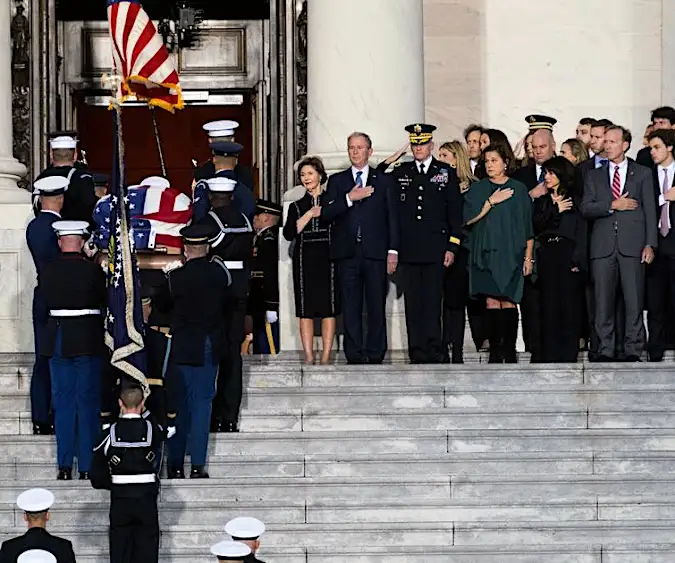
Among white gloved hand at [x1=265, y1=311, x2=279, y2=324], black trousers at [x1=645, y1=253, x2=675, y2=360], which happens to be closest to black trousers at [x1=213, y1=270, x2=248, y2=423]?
white gloved hand at [x1=265, y1=311, x2=279, y2=324]

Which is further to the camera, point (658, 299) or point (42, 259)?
point (658, 299)

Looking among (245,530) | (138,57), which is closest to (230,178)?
(138,57)

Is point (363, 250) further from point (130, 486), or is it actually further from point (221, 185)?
point (130, 486)

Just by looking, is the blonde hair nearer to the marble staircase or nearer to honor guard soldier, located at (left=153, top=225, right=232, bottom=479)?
the marble staircase

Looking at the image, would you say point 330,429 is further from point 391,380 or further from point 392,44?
point 392,44

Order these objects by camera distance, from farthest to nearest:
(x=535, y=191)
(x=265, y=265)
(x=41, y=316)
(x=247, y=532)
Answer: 1. (x=265, y=265)
2. (x=535, y=191)
3. (x=41, y=316)
4. (x=247, y=532)

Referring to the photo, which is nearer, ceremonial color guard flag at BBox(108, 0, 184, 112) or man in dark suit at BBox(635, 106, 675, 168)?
ceremonial color guard flag at BBox(108, 0, 184, 112)

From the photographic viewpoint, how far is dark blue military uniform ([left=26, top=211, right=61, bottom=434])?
54.5 feet

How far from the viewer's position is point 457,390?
16.9 m

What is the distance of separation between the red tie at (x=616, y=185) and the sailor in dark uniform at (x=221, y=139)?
3.14 m

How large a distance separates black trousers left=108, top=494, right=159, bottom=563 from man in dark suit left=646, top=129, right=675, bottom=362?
5.39 m

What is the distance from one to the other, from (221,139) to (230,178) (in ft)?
1.61

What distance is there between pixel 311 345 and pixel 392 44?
358cm

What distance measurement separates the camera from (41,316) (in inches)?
662
